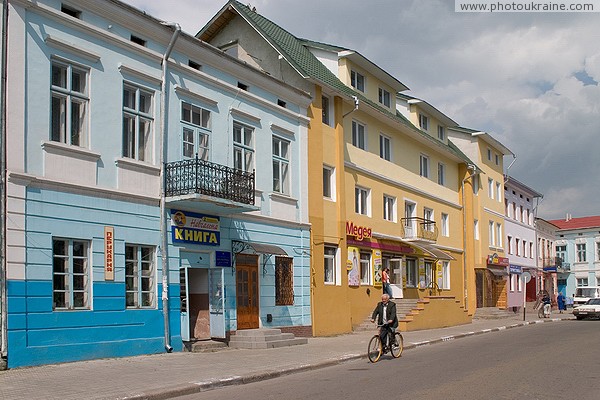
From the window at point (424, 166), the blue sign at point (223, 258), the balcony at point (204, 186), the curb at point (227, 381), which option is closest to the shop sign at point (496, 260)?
the window at point (424, 166)

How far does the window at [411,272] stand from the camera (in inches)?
1295

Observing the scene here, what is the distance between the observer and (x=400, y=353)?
17.4 meters

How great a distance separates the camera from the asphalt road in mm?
11086

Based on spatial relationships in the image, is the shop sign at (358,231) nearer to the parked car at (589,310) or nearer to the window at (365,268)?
the window at (365,268)

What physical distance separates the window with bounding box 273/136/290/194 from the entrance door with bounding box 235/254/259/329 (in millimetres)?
2698

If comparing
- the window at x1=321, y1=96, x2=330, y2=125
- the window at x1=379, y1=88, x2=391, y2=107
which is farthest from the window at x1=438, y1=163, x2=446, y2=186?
the window at x1=321, y1=96, x2=330, y2=125

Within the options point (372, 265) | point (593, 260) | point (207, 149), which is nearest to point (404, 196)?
point (372, 265)

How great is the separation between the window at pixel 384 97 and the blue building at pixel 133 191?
9486 mm

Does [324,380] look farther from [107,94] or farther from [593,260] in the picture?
[593,260]

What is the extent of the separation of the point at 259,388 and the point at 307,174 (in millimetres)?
12030

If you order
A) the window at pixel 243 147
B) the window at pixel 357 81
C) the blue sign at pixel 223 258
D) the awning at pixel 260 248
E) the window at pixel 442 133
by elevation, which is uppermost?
the window at pixel 357 81

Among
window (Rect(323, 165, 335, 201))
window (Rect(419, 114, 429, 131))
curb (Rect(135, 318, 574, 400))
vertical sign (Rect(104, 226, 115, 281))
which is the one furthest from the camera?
window (Rect(419, 114, 429, 131))

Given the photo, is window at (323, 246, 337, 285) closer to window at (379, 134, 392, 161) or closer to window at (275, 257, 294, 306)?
window at (275, 257, 294, 306)

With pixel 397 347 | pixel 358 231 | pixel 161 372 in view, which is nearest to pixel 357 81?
pixel 358 231
